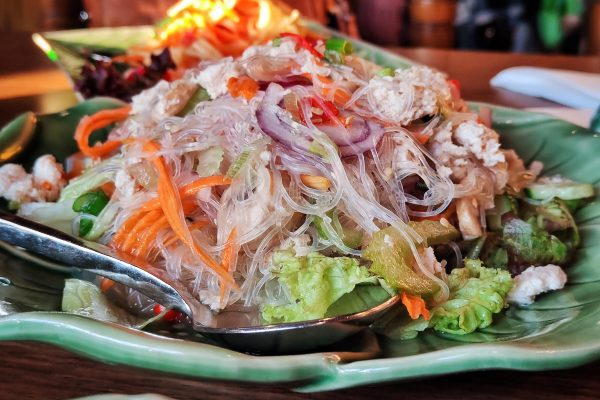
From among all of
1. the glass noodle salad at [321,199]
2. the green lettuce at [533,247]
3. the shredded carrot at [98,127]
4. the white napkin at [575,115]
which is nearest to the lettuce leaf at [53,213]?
the glass noodle salad at [321,199]

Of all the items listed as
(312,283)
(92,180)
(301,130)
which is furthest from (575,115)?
(92,180)

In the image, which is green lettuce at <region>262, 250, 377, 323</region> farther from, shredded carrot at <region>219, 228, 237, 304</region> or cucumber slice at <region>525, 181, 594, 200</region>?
cucumber slice at <region>525, 181, 594, 200</region>

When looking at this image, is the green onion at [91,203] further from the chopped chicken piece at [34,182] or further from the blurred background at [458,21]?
the blurred background at [458,21]

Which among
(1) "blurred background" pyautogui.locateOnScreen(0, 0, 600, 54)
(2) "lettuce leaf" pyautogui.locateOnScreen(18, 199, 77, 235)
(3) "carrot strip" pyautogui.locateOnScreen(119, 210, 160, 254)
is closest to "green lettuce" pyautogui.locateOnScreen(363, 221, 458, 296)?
(3) "carrot strip" pyautogui.locateOnScreen(119, 210, 160, 254)

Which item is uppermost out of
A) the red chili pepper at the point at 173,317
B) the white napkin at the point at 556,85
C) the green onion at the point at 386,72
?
the green onion at the point at 386,72

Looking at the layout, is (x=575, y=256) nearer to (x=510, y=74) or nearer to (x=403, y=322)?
(x=403, y=322)

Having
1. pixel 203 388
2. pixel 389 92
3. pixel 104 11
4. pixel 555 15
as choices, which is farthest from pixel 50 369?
pixel 555 15
